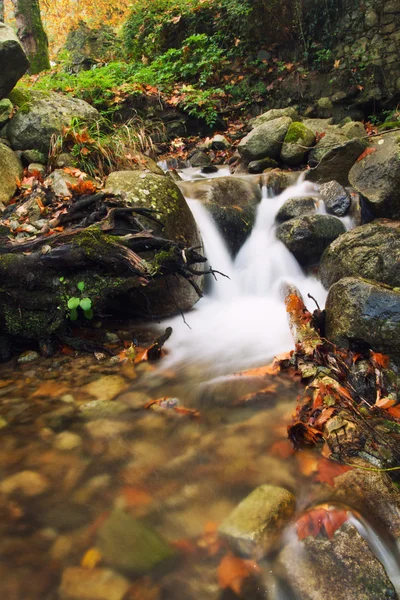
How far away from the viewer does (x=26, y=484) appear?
2141 mm

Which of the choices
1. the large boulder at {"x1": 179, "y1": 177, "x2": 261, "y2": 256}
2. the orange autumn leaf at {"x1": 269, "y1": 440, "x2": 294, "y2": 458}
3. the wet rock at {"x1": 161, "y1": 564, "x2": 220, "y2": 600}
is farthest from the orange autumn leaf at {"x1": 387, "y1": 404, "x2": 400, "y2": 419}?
the large boulder at {"x1": 179, "y1": 177, "x2": 261, "y2": 256}

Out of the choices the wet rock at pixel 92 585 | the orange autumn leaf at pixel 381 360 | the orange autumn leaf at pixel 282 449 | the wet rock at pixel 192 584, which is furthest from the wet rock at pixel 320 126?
the wet rock at pixel 92 585

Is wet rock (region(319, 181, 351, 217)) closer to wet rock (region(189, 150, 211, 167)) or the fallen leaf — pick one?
wet rock (region(189, 150, 211, 167))

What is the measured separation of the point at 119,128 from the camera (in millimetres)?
6480

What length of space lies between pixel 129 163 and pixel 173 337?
287 cm

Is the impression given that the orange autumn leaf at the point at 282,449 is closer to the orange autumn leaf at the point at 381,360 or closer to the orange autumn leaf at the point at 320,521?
the orange autumn leaf at the point at 320,521

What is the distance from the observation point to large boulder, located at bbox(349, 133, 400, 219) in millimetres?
5043

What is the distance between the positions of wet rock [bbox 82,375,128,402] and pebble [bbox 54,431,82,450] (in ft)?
1.44

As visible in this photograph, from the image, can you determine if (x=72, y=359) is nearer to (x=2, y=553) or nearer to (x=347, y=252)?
(x=2, y=553)

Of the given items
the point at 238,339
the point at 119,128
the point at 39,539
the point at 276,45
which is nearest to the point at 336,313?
the point at 238,339

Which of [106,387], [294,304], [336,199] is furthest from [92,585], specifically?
[336,199]

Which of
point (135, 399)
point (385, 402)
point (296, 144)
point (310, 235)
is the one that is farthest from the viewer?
point (296, 144)

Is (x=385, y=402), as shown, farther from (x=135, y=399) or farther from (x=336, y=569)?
(x=135, y=399)

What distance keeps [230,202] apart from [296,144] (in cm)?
253
